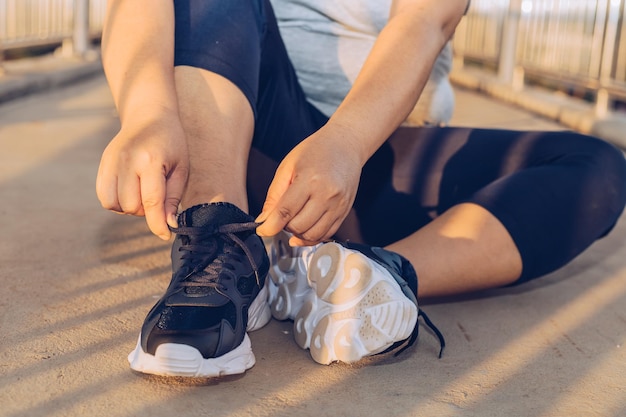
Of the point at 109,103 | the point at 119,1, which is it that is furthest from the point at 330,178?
the point at 109,103

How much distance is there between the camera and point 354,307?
123 cm

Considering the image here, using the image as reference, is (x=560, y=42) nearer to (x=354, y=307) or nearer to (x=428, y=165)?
(x=428, y=165)

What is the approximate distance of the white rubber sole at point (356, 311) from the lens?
4.01 ft

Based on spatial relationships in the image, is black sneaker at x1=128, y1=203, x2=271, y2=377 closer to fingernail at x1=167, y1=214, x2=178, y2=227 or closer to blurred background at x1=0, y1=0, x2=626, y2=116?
fingernail at x1=167, y1=214, x2=178, y2=227

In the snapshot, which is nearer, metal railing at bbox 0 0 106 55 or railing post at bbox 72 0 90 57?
metal railing at bbox 0 0 106 55

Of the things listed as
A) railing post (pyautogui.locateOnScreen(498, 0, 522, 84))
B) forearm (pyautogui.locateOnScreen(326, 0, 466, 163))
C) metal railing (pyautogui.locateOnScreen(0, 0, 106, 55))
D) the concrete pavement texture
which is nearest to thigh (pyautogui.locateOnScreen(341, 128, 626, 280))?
the concrete pavement texture

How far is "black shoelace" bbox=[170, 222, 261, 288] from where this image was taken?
1223 mm

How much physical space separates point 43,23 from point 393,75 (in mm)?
5107

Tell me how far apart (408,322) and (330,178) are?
0.25 m

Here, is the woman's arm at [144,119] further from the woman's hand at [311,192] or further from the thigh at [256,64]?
the woman's hand at [311,192]

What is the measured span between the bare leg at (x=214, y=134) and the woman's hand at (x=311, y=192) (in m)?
0.15

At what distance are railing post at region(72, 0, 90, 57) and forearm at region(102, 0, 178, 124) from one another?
5291mm

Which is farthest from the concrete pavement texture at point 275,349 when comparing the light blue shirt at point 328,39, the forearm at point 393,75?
the light blue shirt at point 328,39

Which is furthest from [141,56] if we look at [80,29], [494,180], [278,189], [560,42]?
[80,29]
